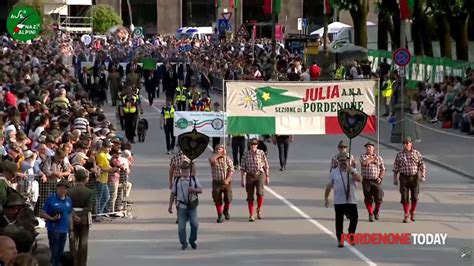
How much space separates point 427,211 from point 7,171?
28.3 feet

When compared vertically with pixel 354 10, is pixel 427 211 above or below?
below

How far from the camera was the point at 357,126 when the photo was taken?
21391mm

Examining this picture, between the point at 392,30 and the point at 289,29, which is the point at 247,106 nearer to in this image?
the point at 392,30

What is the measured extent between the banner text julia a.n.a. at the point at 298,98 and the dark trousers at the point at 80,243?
622 centimetres

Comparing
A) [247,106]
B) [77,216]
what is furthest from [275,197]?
[77,216]

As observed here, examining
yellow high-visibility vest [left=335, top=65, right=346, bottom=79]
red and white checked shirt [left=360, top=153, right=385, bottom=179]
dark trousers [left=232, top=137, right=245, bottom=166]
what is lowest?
dark trousers [left=232, top=137, right=245, bottom=166]

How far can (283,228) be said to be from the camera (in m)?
20.5

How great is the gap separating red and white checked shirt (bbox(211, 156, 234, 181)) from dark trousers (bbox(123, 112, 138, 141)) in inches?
504

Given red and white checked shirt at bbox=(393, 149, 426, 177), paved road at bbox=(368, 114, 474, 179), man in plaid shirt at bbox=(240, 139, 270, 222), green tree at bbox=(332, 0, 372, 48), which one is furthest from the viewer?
green tree at bbox=(332, 0, 372, 48)

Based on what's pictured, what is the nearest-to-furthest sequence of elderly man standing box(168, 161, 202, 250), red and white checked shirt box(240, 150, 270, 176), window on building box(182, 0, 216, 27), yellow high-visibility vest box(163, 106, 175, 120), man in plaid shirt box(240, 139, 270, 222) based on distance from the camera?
elderly man standing box(168, 161, 202, 250)
man in plaid shirt box(240, 139, 270, 222)
red and white checked shirt box(240, 150, 270, 176)
yellow high-visibility vest box(163, 106, 175, 120)
window on building box(182, 0, 216, 27)

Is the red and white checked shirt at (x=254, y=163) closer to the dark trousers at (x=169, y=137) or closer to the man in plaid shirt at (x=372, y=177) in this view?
the man in plaid shirt at (x=372, y=177)

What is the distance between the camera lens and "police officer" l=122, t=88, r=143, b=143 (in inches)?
1336

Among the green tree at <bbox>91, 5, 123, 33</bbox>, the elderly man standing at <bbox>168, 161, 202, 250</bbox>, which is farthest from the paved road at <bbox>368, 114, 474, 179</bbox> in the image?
the green tree at <bbox>91, 5, 123, 33</bbox>

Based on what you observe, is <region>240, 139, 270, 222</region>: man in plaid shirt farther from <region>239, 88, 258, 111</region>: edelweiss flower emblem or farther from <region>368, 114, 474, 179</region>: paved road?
<region>368, 114, 474, 179</region>: paved road
